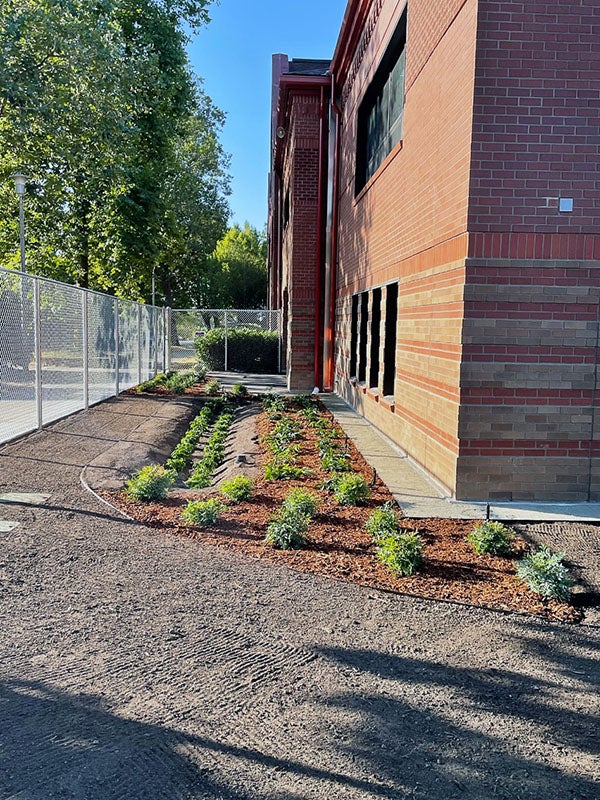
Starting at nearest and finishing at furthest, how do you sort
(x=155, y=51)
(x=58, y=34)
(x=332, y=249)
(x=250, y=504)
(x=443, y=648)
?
(x=443, y=648) → (x=250, y=504) → (x=58, y=34) → (x=332, y=249) → (x=155, y=51)

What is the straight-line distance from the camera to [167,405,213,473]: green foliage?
356 inches

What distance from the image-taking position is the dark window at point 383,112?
9.97m

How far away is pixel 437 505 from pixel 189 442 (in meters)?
5.51

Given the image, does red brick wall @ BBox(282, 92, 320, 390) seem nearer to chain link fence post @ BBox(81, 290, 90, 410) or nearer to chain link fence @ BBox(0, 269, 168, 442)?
chain link fence @ BBox(0, 269, 168, 442)

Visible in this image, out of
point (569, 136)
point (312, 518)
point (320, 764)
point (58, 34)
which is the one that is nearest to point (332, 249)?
point (58, 34)

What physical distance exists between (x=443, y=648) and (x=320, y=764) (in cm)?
119

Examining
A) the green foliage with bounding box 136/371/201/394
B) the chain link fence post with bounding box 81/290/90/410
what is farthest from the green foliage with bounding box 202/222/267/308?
the chain link fence post with bounding box 81/290/90/410

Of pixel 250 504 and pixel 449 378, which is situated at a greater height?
pixel 449 378

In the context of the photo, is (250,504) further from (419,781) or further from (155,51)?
(155,51)

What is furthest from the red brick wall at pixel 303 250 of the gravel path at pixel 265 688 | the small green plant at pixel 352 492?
the gravel path at pixel 265 688

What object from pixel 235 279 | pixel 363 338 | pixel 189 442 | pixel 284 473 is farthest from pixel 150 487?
pixel 235 279

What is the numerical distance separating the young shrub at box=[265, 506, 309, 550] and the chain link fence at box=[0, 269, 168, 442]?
4676 millimetres

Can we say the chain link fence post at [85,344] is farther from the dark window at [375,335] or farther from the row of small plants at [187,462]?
the dark window at [375,335]

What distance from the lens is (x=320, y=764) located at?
8.38ft
